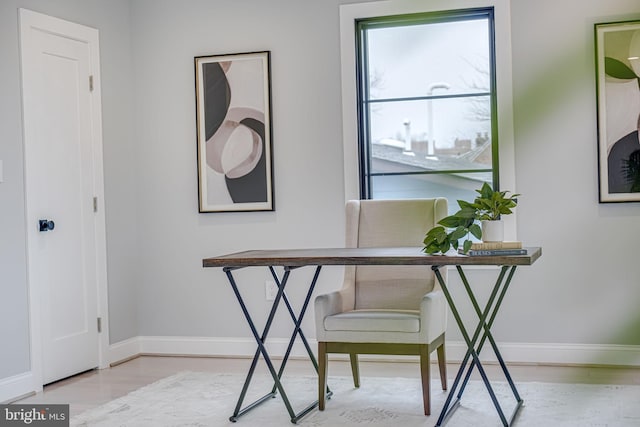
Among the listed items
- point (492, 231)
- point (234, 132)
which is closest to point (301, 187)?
point (234, 132)

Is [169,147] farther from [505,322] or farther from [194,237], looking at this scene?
[505,322]

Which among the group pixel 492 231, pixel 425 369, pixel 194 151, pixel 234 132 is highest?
pixel 234 132

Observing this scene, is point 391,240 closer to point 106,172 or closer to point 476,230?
point 476,230

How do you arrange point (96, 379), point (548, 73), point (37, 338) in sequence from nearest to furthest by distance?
point (548, 73)
point (37, 338)
point (96, 379)

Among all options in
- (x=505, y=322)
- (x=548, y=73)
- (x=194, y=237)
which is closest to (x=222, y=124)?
(x=194, y=237)

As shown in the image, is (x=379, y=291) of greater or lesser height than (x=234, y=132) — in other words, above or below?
below

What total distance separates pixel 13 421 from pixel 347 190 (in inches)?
89.4

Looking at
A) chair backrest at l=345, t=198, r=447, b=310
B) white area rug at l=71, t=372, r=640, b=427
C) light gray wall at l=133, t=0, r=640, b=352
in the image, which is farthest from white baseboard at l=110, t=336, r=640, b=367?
chair backrest at l=345, t=198, r=447, b=310

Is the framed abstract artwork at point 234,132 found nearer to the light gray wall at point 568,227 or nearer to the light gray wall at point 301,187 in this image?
the light gray wall at point 301,187

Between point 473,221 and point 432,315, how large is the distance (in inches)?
24.1

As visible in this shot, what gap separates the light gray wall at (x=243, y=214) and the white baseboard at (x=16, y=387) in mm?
55

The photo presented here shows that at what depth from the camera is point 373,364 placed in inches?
171

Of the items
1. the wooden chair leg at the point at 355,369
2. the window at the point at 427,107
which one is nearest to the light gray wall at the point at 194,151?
the window at the point at 427,107

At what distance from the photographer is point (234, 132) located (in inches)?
183
